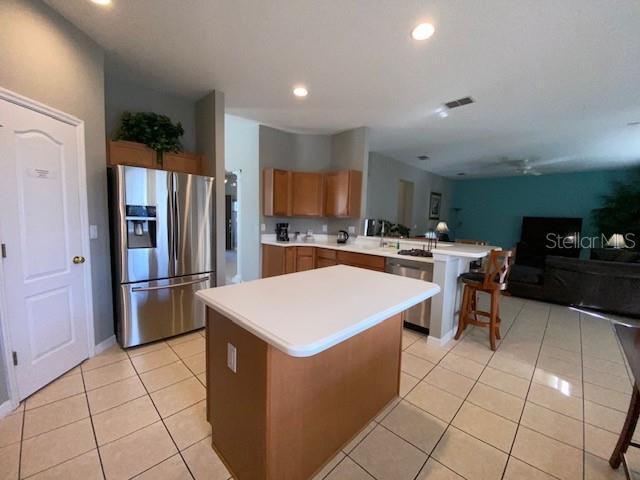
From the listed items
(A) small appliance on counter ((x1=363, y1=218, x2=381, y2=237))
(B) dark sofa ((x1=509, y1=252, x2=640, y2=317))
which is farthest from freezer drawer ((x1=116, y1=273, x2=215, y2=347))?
(B) dark sofa ((x1=509, y1=252, x2=640, y2=317))

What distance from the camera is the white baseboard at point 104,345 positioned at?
2410mm

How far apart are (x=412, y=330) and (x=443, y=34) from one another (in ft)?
9.46

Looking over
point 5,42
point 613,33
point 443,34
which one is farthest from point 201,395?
point 613,33

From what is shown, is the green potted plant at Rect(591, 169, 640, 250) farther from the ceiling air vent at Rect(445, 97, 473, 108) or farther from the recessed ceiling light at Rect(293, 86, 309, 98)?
the recessed ceiling light at Rect(293, 86, 309, 98)

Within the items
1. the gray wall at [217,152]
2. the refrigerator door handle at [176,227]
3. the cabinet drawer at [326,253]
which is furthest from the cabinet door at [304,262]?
the refrigerator door handle at [176,227]

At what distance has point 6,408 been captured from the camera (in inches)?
66.6

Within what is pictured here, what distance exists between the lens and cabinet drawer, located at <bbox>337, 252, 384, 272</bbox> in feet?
10.7

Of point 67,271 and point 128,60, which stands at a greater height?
point 128,60

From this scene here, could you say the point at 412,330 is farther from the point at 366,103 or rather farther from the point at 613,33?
the point at 613,33

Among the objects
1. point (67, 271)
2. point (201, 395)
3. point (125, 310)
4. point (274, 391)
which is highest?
point (67, 271)

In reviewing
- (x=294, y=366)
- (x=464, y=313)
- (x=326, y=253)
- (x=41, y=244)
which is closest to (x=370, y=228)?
(x=326, y=253)

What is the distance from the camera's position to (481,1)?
1655 millimetres

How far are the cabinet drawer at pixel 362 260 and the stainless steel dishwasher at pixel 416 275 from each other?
0.10 m

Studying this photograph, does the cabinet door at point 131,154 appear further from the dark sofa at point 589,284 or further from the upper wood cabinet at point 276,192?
the dark sofa at point 589,284
